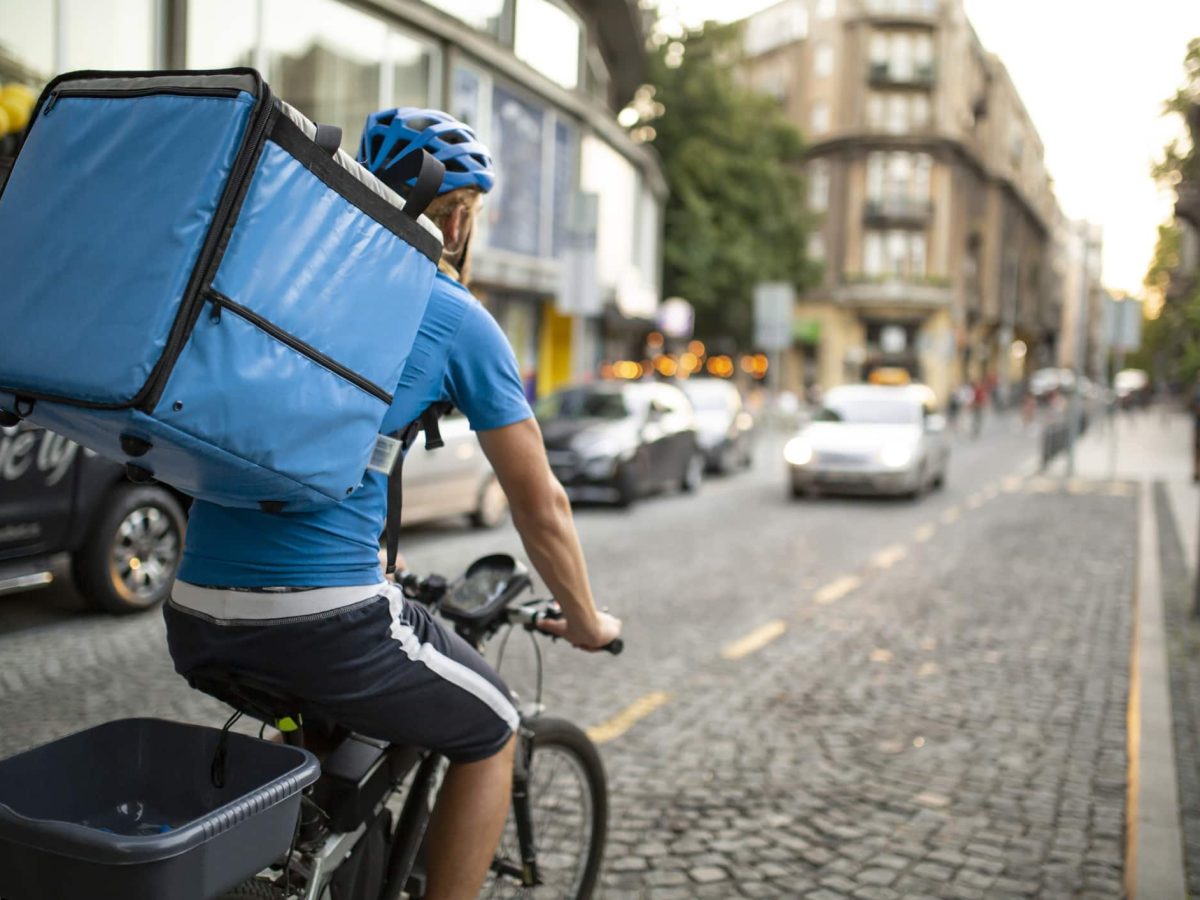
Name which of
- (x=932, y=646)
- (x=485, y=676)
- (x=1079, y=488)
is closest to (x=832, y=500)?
(x=1079, y=488)

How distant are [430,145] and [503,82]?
2022cm

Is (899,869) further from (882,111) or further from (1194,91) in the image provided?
(882,111)

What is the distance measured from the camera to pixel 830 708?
5.75 m

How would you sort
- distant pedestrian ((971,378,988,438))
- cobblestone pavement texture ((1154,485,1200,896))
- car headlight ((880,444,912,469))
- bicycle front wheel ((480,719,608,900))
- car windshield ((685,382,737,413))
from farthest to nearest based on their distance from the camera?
distant pedestrian ((971,378,988,438)) → car windshield ((685,382,737,413)) → car headlight ((880,444,912,469)) → cobblestone pavement texture ((1154,485,1200,896)) → bicycle front wheel ((480,719,608,900))

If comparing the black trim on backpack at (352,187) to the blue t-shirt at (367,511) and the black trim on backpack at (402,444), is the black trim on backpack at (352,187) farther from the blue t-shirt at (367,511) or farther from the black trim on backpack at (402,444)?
the black trim on backpack at (402,444)

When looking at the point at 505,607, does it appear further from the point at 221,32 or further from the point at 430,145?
the point at 221,32

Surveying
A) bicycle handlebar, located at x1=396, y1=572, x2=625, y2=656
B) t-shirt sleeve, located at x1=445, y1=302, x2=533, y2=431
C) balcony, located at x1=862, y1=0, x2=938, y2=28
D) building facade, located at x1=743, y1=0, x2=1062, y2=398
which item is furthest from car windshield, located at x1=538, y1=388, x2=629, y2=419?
balcony, located at x1=862, y1=0, x2=938, y2=28

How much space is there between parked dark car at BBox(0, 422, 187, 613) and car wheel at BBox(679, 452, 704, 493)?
32.4 feet

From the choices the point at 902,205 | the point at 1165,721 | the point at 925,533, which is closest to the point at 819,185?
the point at 902,205

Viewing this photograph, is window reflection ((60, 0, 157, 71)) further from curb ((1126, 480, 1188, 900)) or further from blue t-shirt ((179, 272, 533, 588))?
blue t-shirt ((179, 272, 533, 588))

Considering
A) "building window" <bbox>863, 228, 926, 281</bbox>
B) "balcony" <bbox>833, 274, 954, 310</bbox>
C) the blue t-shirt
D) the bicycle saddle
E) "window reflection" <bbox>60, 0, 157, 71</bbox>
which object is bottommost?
the bicycle saddle

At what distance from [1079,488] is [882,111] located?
143 feet

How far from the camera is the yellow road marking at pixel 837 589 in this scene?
870 centimetres

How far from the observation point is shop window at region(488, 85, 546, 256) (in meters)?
21.5
